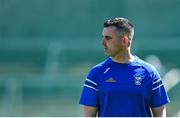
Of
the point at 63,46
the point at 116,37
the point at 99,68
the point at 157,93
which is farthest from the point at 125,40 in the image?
the point at 63,46

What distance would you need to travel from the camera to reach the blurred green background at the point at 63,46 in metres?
10.6

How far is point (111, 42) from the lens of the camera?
13.5 ft

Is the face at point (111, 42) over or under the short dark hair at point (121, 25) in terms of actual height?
under

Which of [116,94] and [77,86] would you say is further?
[77,86]

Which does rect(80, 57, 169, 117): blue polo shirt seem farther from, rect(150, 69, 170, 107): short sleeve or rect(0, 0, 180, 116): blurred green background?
rect(0, 0, 180, 116): blurred green background

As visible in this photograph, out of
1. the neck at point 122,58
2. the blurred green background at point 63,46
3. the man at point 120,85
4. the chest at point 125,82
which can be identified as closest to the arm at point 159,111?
the man at point 120,85

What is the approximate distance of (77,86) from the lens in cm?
1025

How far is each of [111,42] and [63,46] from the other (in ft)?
24.8

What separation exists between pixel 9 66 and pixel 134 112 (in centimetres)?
782

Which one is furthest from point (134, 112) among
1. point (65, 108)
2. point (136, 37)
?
point (136, 37)

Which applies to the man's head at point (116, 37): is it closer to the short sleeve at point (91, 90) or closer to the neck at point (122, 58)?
the neck at point (122, 58)

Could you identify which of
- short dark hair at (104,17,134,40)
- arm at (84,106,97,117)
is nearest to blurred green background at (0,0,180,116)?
short dark hair at (104,17,134,40)

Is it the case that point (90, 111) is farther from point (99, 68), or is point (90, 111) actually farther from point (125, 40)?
point (125, 40)

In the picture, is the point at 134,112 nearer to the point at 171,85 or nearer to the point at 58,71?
the point at 171,85
